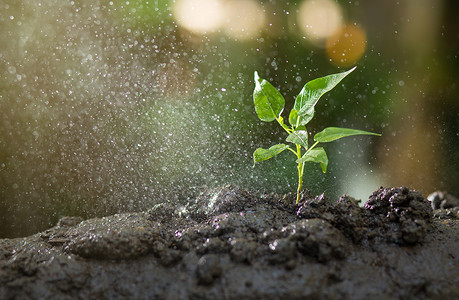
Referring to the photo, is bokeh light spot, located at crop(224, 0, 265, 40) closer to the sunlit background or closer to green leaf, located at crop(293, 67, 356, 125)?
the sunlit background

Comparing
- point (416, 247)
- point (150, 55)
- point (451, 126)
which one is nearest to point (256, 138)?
point (150, 55)

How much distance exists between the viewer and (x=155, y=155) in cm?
146

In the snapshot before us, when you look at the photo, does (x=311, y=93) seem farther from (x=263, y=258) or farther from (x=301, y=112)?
(x=263, y=258)

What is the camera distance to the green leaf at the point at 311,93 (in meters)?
0.82

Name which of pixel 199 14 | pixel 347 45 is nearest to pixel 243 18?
pixel 199 14

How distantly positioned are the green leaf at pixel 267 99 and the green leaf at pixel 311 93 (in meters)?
0.05

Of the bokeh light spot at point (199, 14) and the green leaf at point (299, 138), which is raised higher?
the bokeh light spot at point (199, 14)

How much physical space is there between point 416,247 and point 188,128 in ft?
3.13

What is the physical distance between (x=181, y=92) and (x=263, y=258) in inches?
39.0

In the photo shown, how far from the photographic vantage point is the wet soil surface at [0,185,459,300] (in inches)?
24.2

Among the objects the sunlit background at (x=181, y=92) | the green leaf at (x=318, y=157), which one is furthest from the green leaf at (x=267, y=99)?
the sunlit background at (x=181, y=92)

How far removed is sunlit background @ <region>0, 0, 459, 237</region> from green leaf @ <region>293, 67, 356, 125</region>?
547 millimetres

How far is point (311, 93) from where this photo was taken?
33.3 inches

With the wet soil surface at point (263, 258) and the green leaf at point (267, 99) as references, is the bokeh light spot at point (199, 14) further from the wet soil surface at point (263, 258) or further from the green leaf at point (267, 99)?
the wet soil surface at point (263, 258)
